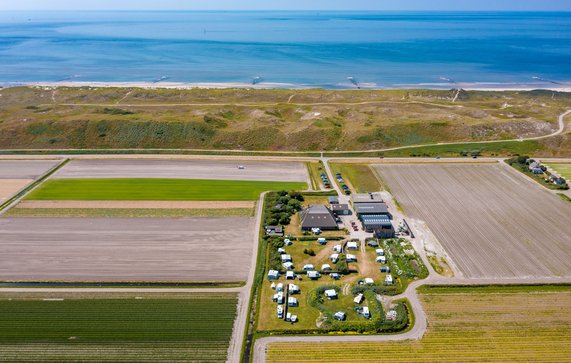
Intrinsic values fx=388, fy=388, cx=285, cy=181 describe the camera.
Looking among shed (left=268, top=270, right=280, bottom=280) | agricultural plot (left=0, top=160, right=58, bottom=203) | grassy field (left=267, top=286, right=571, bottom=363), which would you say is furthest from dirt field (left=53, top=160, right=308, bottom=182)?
grassy field (left=267, top=286, right=571, bottom=363)

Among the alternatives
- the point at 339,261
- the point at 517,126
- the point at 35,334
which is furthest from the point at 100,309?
the point at 517,126

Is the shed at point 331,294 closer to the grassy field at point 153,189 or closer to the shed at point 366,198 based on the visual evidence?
the shed at point 366,198

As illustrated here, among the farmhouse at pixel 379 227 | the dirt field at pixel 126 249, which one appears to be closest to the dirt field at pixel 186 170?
the dirt field at pixel 126 249

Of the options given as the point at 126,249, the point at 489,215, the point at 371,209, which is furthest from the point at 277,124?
the point at 126,249

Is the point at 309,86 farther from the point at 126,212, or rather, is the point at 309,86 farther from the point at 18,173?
the point at 126,212

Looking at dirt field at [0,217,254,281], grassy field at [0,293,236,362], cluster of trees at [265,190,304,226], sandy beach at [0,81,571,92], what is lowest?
grassy field at [0,293,236,362]

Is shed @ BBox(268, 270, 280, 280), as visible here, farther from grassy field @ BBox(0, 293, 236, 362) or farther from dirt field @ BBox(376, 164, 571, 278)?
dirt field @ BBox(376, 164, 571, 278)
